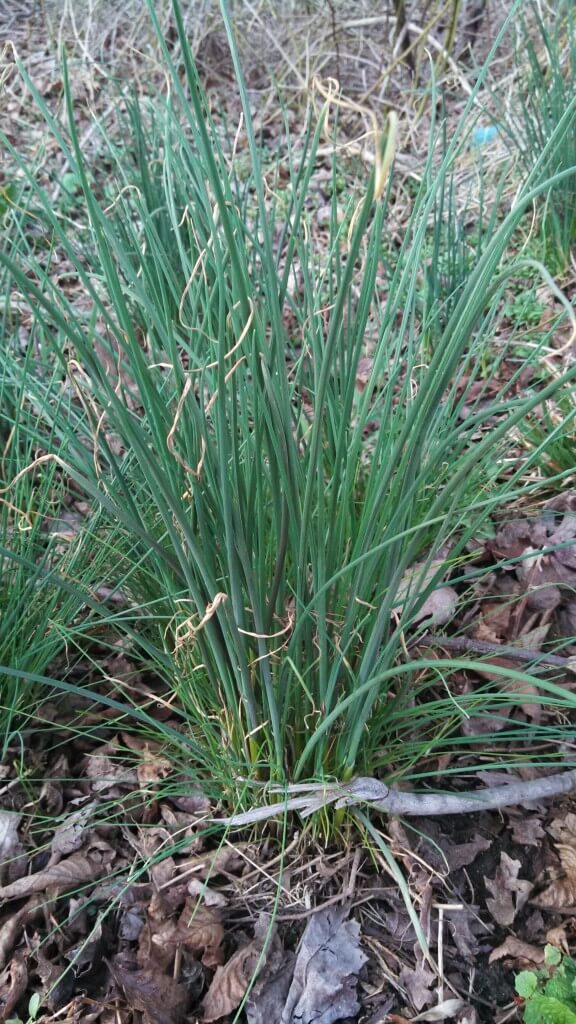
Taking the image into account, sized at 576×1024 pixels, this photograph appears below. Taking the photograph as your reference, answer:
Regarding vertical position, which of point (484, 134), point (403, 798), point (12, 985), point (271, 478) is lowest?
point (12, 985)

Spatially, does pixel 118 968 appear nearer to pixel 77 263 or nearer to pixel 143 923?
pixel 143 923

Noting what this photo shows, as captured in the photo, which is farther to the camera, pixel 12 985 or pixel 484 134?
pixel 484 134

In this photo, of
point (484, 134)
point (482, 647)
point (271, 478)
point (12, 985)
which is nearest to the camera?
point (271, 478)

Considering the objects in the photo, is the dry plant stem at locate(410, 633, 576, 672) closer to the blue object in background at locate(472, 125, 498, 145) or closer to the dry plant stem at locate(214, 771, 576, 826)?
the dry plant stem at locate(214, 771, 576, 826)

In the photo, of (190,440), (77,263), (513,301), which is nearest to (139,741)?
(190,440)

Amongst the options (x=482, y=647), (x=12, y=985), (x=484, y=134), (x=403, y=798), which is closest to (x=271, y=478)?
(x=403, y=798)

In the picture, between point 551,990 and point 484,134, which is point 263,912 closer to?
point 551,990

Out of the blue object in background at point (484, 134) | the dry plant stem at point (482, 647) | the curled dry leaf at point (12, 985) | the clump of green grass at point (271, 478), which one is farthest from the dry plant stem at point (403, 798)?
the blue object in background at point (484, 134)

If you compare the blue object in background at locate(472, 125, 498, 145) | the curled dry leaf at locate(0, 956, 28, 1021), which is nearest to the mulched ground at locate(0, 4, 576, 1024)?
the curled dry leaf at locate(0, 956, 28, 1021)
